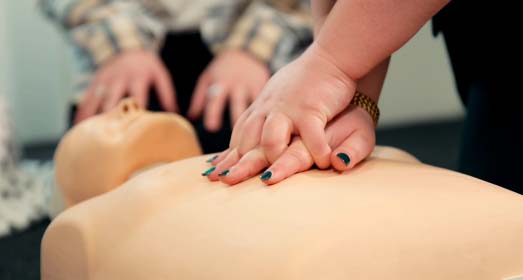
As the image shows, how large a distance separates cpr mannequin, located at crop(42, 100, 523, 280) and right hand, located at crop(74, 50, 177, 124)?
0.67m

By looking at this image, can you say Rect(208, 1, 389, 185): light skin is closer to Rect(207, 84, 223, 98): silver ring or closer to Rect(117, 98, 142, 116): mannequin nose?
Rect(117, 98, 142, 116): mannequin nose

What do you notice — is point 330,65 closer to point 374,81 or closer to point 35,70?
point 374,81

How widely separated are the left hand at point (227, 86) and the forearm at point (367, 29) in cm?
60

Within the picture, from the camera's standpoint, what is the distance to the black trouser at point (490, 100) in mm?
908

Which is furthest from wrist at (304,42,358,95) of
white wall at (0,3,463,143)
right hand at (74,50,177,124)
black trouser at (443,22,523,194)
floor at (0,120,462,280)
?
white wall at (0,3,463,143)

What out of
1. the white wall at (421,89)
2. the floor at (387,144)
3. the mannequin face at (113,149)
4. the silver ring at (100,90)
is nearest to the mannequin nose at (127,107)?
the mannequin face at (113,149)

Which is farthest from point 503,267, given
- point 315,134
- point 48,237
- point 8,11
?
point 8,11

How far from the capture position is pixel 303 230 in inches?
20.4

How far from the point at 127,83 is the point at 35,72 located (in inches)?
54.7

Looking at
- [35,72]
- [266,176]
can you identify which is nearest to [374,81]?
[266,176]

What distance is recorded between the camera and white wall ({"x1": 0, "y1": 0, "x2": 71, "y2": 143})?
100 inches

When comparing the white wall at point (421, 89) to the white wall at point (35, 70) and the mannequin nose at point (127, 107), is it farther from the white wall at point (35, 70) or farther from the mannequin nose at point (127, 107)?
the mannequin nose at point (127, 107)

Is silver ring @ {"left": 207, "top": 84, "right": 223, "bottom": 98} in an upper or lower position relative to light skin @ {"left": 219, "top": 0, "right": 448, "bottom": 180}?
lower

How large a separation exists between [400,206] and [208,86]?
0.81 meters
